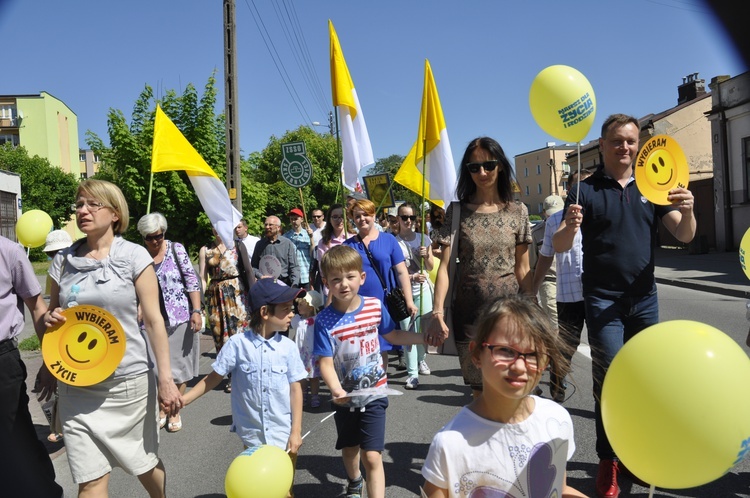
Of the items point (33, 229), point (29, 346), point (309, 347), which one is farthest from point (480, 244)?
point (29, 346)

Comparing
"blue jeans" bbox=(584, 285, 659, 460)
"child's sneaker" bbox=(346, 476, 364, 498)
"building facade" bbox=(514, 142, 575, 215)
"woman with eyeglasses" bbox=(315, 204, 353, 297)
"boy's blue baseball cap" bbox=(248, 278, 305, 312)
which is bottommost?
"child's sneaker" bbox=(346, 476, 364, 498)

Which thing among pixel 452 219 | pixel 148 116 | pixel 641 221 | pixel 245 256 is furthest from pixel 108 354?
pixel 148 116

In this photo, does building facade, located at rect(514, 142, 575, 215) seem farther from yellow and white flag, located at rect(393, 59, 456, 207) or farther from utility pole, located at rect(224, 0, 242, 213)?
yellow and white flag, located at rect(393, 59, 456, 207)

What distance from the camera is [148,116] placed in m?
12.0

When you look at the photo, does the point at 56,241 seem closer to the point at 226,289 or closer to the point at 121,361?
the point at 226,289

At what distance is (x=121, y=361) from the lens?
10.1ft

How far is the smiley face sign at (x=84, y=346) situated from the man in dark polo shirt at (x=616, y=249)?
230cm

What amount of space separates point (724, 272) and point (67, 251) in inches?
677

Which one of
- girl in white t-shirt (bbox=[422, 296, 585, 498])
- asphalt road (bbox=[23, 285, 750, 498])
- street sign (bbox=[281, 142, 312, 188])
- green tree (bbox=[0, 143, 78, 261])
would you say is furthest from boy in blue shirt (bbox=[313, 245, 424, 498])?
green tree (bbox=[0, 143, 78, 261])

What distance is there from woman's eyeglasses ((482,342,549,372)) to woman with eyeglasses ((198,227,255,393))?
5044mm

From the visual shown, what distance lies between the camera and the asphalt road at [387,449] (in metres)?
3.98

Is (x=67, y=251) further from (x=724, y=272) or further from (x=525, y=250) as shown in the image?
(x=724, y=272)

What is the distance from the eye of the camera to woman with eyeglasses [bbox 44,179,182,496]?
3.02m

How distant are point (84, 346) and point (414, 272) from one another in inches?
197
